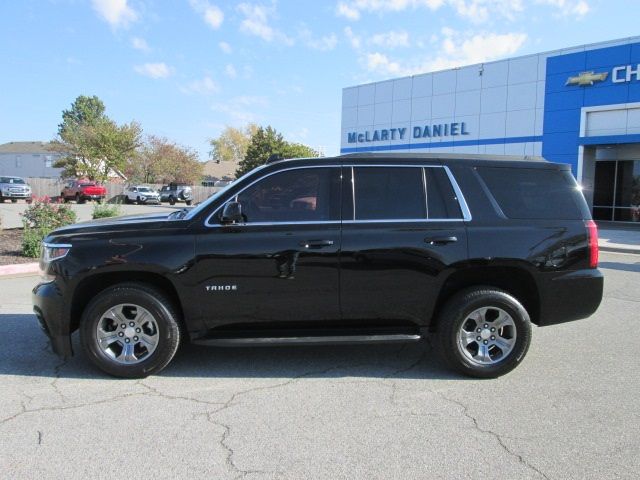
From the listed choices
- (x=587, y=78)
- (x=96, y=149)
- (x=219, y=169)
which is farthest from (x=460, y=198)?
(x=219, y=169)

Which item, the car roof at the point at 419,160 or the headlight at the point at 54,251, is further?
the car roof at the point at 419,160

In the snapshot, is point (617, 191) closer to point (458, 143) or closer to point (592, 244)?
point (458, 143)

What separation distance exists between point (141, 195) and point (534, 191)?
4004 cm

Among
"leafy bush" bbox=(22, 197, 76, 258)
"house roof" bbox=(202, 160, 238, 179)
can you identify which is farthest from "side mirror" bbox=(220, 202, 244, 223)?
"house roof" bbox=(202, 160, 238, 179)

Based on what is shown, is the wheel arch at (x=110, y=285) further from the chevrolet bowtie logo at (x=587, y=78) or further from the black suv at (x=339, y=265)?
the chevrolet bowtie logo at (x=587, y=78)

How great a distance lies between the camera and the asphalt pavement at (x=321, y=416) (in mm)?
3205

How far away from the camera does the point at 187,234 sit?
179 inches

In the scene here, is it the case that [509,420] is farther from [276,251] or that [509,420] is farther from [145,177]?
[145,177]

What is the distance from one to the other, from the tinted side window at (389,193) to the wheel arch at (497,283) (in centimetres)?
66

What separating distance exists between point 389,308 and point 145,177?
64.3m

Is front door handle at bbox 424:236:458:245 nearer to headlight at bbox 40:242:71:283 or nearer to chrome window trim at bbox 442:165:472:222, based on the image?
chrome window trim at bbox 442:165:472:222

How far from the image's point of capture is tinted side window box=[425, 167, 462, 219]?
475 cm

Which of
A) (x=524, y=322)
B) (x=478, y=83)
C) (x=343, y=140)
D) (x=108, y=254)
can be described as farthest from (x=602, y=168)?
(x=108, y=254)

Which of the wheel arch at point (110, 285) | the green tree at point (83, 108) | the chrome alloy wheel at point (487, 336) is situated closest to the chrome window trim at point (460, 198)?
the chrome alloy wheel at point (487, 336)
